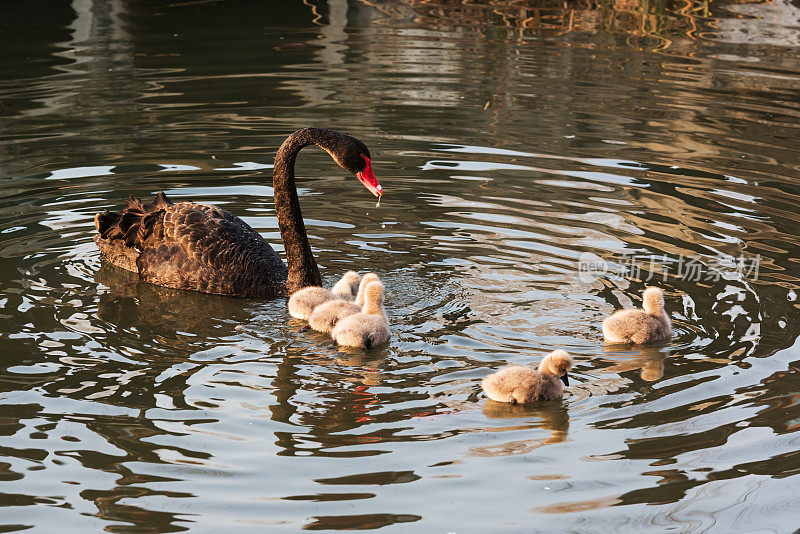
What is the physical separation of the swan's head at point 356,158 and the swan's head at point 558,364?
1.93 meters

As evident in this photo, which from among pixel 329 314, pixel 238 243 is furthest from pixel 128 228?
pixel 329 314

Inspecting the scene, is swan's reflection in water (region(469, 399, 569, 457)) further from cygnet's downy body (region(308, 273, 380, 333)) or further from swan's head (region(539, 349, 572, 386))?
cygnet's downy body (region(308, 273, 380, 333))

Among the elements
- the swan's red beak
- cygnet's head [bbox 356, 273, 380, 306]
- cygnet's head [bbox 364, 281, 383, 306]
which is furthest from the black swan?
cygnet's head [bbox 364, 281, 383, 306]

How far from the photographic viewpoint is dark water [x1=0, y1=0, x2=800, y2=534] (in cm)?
466

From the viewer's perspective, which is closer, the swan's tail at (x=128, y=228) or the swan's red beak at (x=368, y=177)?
the swan's red beak at (x=368, y=177)

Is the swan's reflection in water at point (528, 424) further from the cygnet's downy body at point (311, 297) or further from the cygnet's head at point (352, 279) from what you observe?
the cygnet's head at point (352, 279)

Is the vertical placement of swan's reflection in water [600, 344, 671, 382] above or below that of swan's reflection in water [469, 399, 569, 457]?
above

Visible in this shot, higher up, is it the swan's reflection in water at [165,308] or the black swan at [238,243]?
the black swan at [238,243]

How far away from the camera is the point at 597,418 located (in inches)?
209

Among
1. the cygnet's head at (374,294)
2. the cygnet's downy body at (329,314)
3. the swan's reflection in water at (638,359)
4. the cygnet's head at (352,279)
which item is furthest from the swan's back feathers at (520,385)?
the cygnet's head at (352,279)

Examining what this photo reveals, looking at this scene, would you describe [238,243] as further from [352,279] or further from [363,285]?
[363,285]

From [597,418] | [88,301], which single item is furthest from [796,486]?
[88,301]

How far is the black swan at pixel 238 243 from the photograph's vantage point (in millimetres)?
6996

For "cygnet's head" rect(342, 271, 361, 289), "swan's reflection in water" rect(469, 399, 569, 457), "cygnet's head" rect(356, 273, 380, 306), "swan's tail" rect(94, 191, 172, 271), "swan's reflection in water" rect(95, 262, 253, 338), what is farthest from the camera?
"swan's tail" rect(94, 191, 172, 271)
